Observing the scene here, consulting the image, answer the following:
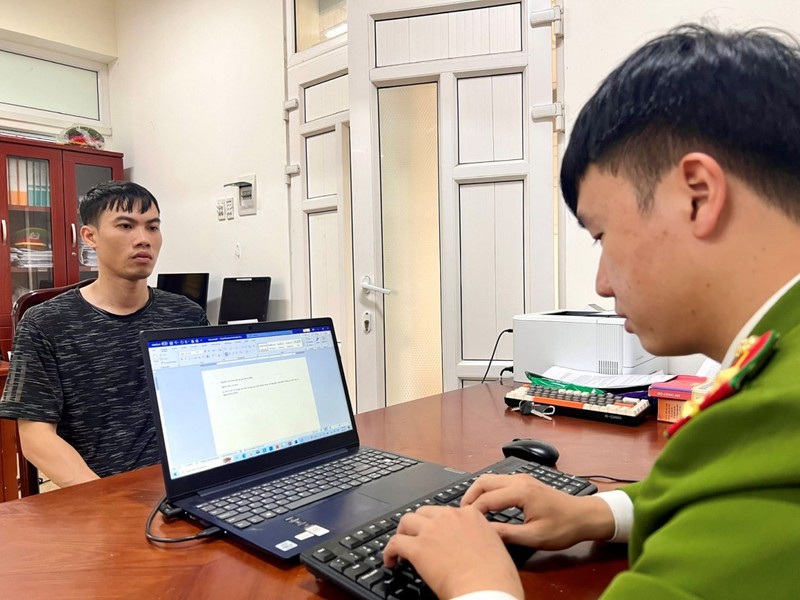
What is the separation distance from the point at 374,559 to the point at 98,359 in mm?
1111

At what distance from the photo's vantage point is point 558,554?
630mm

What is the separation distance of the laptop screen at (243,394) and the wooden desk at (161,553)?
0.11 metres

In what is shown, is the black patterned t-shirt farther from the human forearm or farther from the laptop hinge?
the laptop hinge

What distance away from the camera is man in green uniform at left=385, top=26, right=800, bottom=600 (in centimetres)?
34

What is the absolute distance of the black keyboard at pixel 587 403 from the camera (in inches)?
48.4

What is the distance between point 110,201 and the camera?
1587 mm

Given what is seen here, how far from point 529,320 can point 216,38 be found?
2.73 metres

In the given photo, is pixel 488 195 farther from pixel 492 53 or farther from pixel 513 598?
pixel 513 598

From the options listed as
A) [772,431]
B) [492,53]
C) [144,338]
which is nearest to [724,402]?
[772,431]

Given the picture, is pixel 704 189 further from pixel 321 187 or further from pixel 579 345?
pixel 321 187

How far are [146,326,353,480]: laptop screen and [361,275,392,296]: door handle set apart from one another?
1.34 meters

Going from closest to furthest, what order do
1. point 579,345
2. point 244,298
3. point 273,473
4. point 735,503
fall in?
1. point 735,503
2. point 273,473
3. point 579,345
4. point 244,298

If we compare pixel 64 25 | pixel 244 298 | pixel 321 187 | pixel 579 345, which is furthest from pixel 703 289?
pixel 64 25

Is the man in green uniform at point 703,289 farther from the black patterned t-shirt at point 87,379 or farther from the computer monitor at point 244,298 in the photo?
the computer monitor at point 244,298
